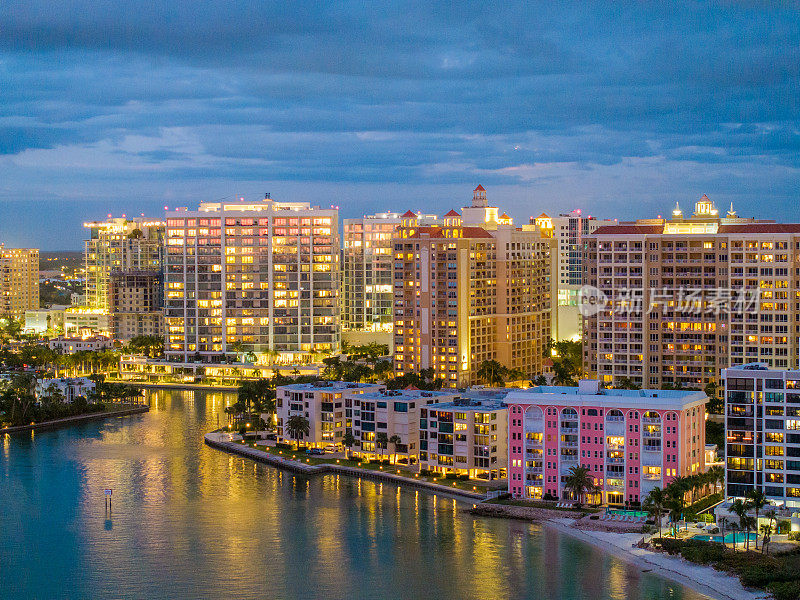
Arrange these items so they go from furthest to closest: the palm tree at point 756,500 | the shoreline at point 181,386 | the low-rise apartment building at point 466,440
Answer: the shoreline at point 181,386 < the low-rise apartment building at point 466,440 < the palm tree at point 756,500

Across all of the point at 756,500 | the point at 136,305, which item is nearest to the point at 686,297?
the point at 756,500

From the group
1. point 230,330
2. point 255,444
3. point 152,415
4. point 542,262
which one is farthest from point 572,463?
point 230,330

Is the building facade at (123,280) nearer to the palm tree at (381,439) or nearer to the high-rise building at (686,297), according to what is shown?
the high-rise building at (686,297)

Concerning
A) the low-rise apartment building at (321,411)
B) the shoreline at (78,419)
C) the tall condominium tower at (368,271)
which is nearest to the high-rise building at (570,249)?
the tall condominium tower at (368,271)

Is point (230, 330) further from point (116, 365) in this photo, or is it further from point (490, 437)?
point (490, 437)

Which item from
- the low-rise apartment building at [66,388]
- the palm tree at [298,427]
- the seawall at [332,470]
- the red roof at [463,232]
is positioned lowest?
the seawall at [332,470]

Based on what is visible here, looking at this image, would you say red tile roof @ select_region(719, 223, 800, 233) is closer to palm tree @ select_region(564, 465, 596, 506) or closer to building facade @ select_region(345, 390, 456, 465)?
building facade @ select_region(345, 390, 456, 465)

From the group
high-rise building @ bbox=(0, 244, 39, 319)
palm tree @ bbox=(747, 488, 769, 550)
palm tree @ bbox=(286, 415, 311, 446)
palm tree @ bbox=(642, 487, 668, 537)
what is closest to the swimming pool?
palm tree @ bbox=(747, 488, 769, 550)
